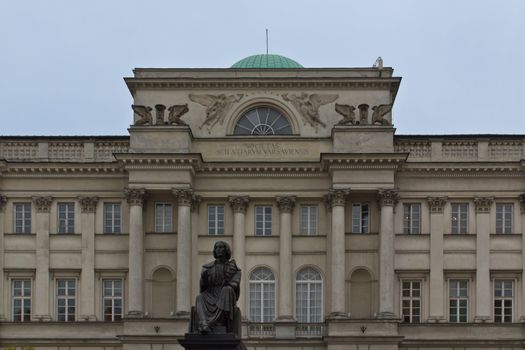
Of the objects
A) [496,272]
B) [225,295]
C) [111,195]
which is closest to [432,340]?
[496,272]

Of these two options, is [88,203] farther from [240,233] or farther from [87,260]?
[240,233]

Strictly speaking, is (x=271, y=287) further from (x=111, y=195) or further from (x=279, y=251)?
(x=111, y=195)

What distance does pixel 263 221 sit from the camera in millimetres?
62906

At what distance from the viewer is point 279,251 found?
62.2m

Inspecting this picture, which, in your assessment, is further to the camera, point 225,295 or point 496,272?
point 496,272

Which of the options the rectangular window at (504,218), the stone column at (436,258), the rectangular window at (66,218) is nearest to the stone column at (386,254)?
the stone column at (436,258)

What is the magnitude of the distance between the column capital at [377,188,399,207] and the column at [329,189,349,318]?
64.8 inches

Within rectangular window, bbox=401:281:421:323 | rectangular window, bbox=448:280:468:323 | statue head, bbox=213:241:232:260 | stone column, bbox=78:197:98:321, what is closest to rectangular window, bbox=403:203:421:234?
rectangular window, bbox=401:281:421:323

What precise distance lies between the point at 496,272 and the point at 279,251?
424 inches

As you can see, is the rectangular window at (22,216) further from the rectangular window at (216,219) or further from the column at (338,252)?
the column at (338,252)

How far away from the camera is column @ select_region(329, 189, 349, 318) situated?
2377 inches

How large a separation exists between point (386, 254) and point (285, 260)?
16.3 feet

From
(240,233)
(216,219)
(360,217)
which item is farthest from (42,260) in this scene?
(360,217)

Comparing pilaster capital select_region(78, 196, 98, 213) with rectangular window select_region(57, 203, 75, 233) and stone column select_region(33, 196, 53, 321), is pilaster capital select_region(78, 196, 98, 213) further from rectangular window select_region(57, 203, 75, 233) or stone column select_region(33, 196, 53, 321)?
stone column select_region(33, 196, 53, 321)
